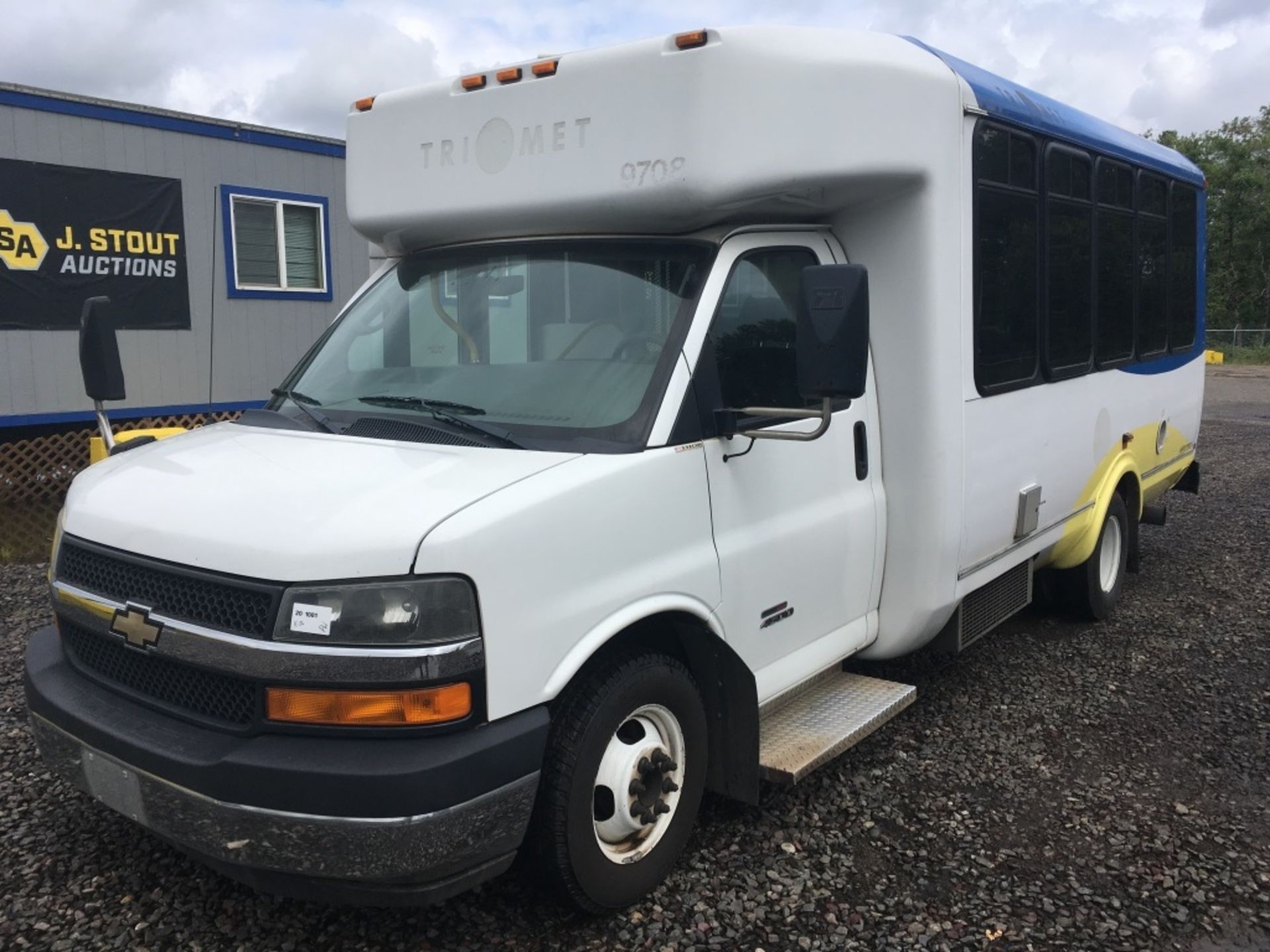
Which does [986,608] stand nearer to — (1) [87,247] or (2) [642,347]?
(2) [642,347]

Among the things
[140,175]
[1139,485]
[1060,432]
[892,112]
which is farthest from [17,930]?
[140,175]

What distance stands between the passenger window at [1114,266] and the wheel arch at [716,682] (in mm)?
3408

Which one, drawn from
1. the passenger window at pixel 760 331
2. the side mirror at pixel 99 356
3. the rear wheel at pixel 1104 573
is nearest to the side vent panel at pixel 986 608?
the rear wheel at pixel 1104 573

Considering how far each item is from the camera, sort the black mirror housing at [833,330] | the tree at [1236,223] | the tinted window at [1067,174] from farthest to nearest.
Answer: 1. the tree at [1236,223]
2. the tinted window at [1067,174]
3. the black mirror housing at [833,330]

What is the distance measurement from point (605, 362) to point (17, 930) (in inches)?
97.3

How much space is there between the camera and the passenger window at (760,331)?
365 cm

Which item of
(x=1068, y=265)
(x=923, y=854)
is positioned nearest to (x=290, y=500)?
(x=923, y=854)

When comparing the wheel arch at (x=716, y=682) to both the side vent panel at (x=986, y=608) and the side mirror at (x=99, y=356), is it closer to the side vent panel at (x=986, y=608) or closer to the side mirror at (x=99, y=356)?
the side vent panel at (x=986, y=608)

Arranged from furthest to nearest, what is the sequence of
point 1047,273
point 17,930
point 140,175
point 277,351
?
point 277,351 → point 140,175 → point 1047,273 → point 17,930

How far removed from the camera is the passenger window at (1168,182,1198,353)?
23.0ft

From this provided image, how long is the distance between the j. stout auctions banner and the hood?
272 inches

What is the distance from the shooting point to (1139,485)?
21.9 feet

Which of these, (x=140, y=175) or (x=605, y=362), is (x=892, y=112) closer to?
(x=605, y=362)

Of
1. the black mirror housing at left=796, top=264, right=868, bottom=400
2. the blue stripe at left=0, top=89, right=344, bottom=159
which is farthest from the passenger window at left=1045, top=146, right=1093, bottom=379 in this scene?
the blue stripe at left=0, top=89, right=344, bottom=159
